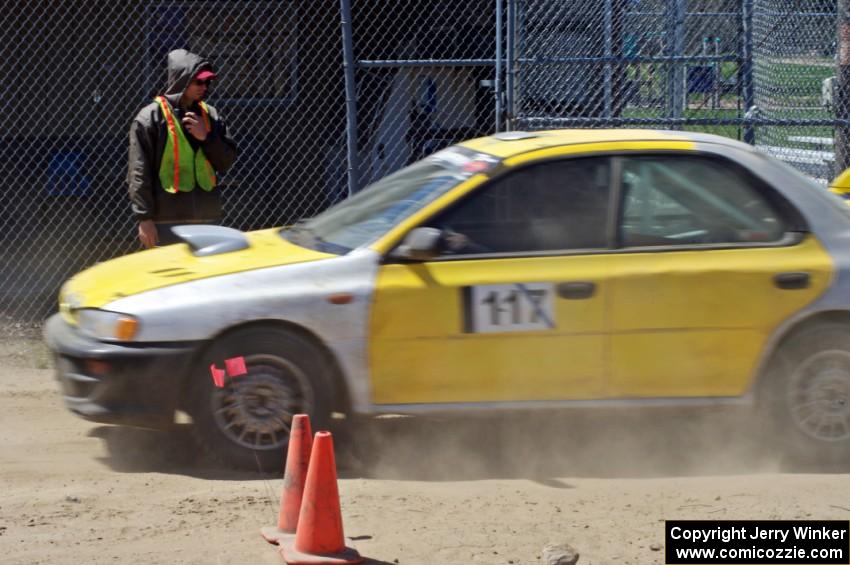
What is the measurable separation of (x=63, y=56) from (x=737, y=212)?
26.7 ft

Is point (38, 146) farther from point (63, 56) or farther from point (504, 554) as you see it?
point (504, 554)

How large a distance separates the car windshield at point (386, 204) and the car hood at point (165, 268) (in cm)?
15

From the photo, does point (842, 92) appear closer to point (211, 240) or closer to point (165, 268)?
point (211, 240)

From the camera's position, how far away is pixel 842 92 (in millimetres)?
10672

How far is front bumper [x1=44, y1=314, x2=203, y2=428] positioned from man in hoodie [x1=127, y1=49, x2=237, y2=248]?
1906 mm

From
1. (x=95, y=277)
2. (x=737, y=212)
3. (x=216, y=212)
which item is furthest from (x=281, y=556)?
(x=216, y=212)

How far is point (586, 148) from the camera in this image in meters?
6.02

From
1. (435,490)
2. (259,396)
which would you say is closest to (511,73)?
(259,396)

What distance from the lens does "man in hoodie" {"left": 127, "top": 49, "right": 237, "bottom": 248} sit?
24.3 ft

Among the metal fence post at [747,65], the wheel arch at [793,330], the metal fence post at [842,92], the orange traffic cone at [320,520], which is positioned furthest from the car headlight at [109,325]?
the metal fence post at [842,92]

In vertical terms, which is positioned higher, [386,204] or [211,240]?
[386,204]

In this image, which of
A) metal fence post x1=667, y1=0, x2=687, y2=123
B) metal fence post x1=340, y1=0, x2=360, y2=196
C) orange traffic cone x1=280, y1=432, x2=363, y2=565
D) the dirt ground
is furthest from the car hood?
metal fence post x1=667, y1=0, x2=687, y2=123

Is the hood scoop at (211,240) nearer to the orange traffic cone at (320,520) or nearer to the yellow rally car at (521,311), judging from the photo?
the yellow rally car at (521,311)

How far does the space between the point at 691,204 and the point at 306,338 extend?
1.99 m
